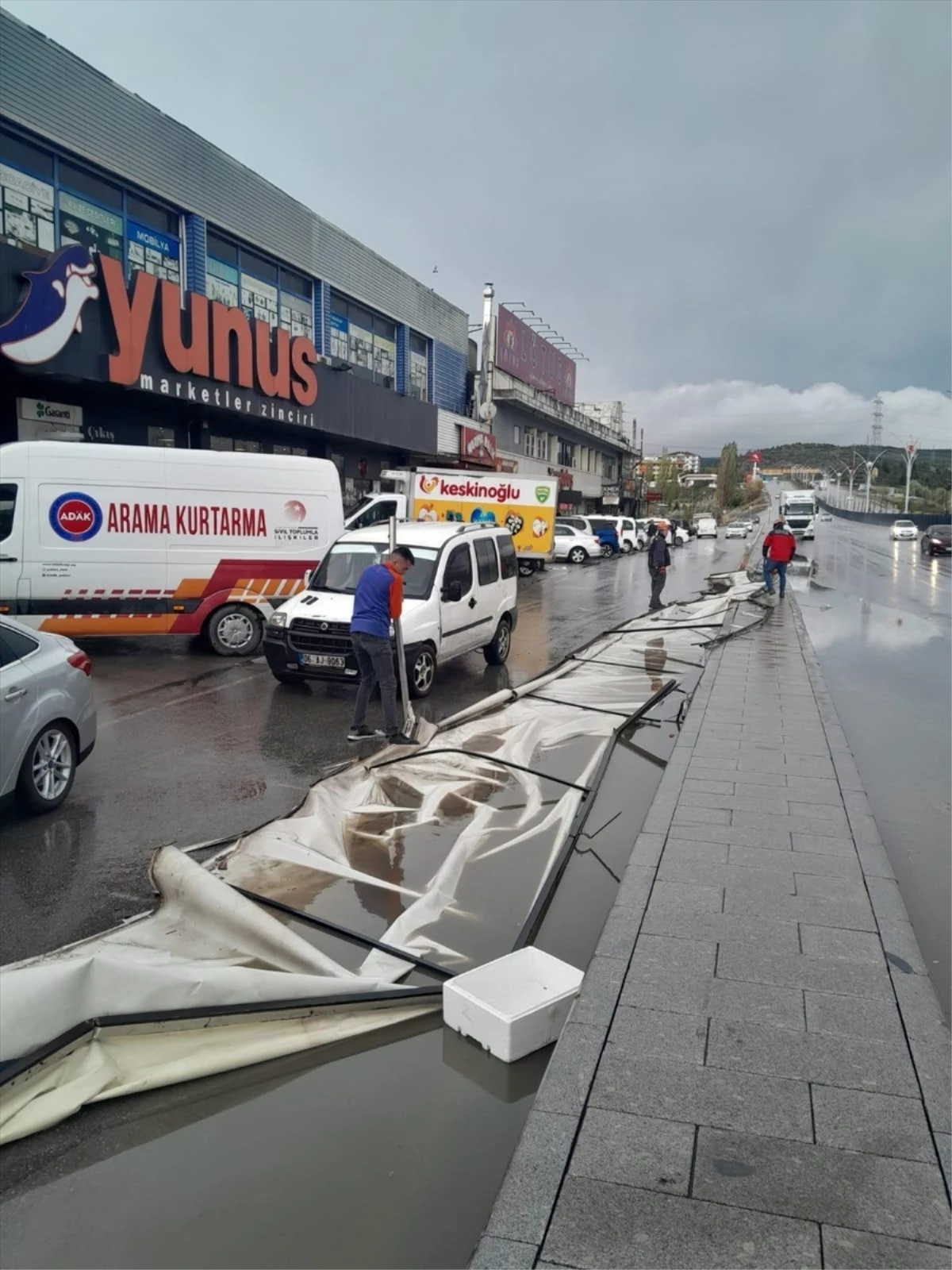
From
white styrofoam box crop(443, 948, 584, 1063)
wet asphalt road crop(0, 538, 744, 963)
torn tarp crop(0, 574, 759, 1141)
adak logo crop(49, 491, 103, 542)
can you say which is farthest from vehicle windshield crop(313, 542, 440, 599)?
white styrofoam box crop(443, 948, 584, 1063)

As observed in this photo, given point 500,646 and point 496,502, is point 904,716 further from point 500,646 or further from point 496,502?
point 496,502

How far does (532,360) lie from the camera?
54094mm

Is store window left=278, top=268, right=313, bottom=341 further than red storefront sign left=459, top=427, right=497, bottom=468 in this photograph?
No

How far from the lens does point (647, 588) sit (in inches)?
997

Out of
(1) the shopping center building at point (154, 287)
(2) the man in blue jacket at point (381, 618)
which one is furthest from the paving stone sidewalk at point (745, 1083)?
(1) the shopping center building at point (154, 287)

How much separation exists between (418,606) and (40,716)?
16.0 feet

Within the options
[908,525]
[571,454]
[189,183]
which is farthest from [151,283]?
[908,525]

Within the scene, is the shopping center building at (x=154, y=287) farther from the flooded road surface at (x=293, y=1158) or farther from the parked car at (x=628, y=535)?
the parked car at (x=628, y=535)

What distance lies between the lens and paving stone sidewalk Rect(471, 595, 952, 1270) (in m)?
2.31

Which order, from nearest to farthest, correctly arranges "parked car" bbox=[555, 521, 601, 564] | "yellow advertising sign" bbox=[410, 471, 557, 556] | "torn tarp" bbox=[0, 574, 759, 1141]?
"torn tarp" bbox=[0, 574, 759, 1141], "yellow advertising sign" bbox=[410, 471, 557, 556], "parked car" bbox=[555, 521, 601, 564]

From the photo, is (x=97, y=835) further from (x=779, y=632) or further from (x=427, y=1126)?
(x=779, y=632)

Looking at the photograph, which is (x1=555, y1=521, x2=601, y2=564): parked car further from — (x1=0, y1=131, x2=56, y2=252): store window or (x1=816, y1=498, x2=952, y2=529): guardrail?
(x1=816, y1=498, x2=952, y2=529): guardrail

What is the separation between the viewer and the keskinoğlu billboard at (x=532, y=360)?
48.3 metres

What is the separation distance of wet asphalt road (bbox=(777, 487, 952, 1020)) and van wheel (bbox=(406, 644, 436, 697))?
4.40 meters
